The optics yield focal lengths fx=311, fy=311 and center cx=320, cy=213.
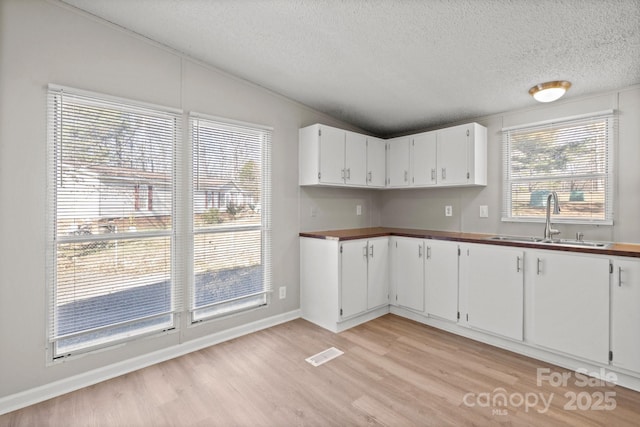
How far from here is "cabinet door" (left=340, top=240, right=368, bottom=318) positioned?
3.23 m

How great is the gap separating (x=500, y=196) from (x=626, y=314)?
1.49m

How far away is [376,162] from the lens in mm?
4004

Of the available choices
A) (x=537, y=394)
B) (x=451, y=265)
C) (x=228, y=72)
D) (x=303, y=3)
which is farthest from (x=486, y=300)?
(x=228, y=72)

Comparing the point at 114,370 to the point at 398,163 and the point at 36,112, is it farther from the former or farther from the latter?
the point at 398,163

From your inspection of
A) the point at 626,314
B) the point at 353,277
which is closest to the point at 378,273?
the point at 353,277

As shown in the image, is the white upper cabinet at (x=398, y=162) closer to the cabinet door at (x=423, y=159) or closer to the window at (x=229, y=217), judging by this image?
the cabinet door at (x=423, y=159)

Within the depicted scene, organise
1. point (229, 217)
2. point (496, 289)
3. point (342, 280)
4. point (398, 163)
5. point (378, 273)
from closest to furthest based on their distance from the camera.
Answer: point (496, 289), point (229, 217), point (342, 280), point (378, 273), point (398, 163)

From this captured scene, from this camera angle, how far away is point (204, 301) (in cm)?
293

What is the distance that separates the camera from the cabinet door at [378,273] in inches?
138

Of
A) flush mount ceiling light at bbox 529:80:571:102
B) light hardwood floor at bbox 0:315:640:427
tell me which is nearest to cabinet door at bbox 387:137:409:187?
flush mount ceiling light at bbox 529:80:571:102

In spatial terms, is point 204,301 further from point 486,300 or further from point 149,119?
point 486,300

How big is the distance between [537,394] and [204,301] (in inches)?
108

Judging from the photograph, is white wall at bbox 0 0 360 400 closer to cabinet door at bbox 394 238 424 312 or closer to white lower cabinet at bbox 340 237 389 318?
white lower cabinet at bbox 340 237 389 318

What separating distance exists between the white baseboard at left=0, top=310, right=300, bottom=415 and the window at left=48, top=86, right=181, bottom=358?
7.7 inches
